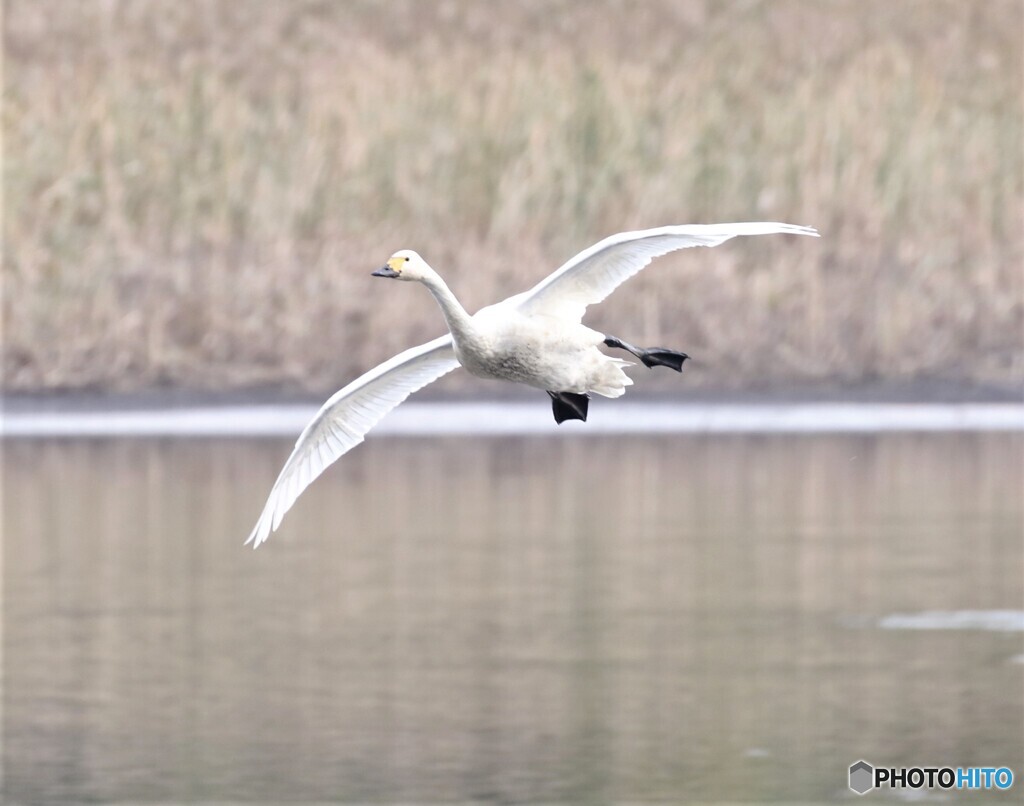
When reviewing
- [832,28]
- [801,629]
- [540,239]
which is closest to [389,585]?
[801,629]

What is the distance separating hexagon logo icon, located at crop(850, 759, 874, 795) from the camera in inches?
611

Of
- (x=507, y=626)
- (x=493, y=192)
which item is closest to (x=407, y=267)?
(x=507, y=626)

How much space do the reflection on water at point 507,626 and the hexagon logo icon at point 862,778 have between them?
97 millimetres

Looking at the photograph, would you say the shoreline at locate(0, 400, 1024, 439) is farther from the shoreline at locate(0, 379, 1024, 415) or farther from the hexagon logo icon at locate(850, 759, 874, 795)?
the hexagon logo icon at locate(850, 759, 874, 795)

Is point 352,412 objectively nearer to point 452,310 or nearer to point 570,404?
point 570,404

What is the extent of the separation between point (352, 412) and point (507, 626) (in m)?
6.66

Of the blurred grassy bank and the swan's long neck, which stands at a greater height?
the blurred grassy bank

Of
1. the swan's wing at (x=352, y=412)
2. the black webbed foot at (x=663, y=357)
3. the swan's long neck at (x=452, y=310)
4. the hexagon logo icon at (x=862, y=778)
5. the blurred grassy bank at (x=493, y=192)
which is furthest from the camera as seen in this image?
the blurred grassy bank at (x=493, y=192)

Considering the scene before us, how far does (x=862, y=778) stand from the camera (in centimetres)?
1566

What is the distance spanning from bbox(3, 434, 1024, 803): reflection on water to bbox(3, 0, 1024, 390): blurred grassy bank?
1.11 metres

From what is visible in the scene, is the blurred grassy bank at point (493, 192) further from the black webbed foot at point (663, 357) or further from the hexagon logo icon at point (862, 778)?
the black webbed foot at point (663, 357)

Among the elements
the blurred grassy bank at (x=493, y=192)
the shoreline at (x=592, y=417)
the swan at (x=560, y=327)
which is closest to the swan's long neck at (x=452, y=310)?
the swan at (x=560, y=327)

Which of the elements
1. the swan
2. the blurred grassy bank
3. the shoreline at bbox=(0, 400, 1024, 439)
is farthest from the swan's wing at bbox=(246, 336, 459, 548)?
the blurred grassy bank

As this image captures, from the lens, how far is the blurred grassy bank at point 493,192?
2838 cm
